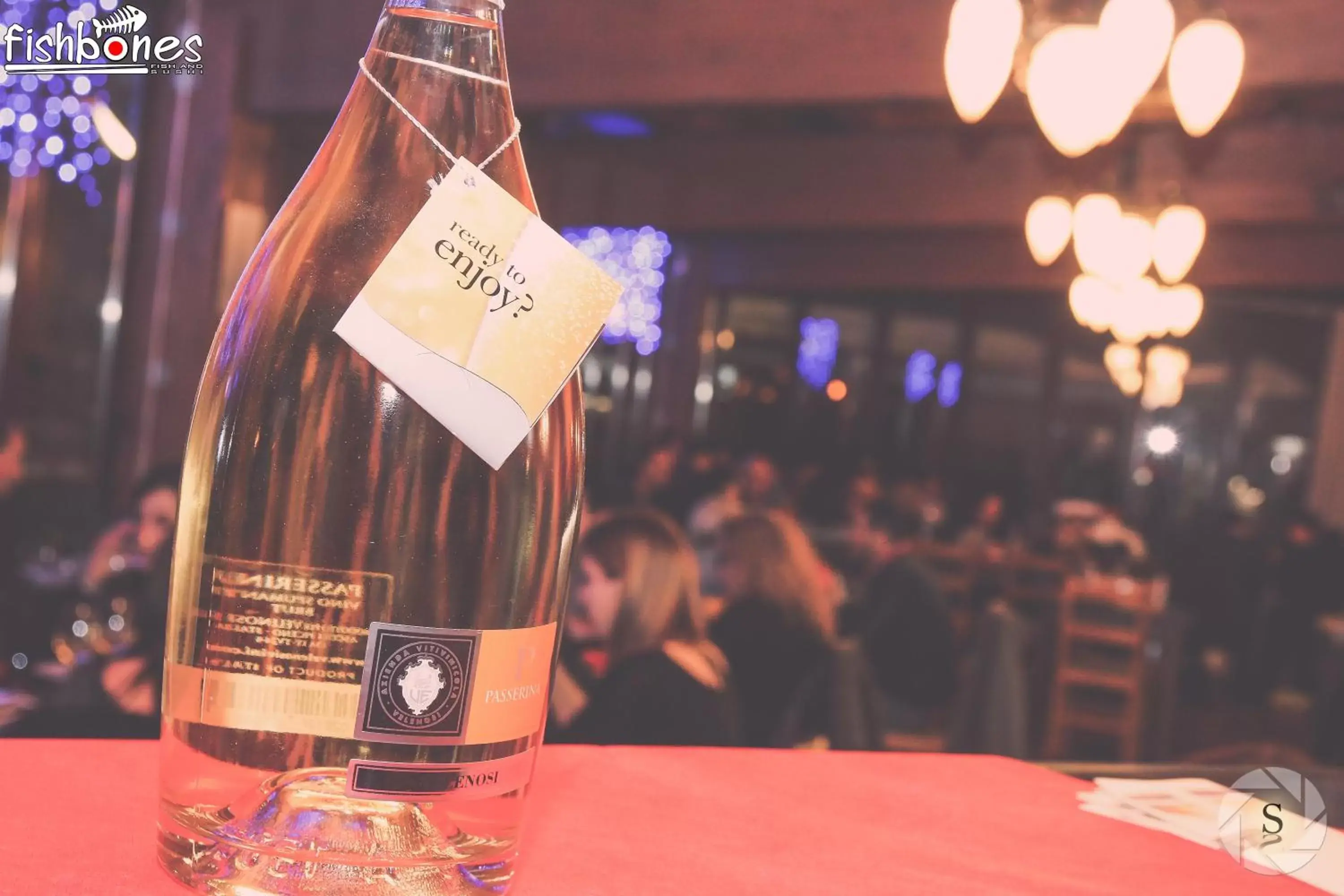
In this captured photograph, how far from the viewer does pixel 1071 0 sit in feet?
11.0

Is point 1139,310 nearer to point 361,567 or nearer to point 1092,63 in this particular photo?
point 1092,63

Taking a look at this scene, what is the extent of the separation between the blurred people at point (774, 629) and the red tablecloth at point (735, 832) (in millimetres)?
2979

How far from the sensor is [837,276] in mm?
9820

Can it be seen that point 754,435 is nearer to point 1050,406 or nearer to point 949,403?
point 949,403

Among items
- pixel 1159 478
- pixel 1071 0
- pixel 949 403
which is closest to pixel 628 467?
pixel 949 403

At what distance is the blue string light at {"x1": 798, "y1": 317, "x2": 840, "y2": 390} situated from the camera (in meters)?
12.7

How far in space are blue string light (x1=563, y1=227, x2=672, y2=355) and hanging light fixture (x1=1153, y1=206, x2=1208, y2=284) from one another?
18.3 feet

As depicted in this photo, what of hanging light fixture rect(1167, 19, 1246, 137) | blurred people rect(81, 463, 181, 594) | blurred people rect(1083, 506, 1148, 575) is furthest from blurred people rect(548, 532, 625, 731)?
blurred people rect(1083, 506, 1148, 575)

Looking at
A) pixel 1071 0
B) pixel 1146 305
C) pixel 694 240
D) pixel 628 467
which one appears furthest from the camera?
pixel 694 240

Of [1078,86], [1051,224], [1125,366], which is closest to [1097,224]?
[1051,224]

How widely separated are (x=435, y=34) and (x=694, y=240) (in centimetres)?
1042

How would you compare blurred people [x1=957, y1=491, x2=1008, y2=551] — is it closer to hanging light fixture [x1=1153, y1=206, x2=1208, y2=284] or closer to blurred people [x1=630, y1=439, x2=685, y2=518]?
blurred people [x1=630, y1=439, x2=685, y2=518]

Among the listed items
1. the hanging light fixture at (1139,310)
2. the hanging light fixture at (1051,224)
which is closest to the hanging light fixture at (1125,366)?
the hanging light fixture at (1139,310)

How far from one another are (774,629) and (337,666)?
3.38 metres
